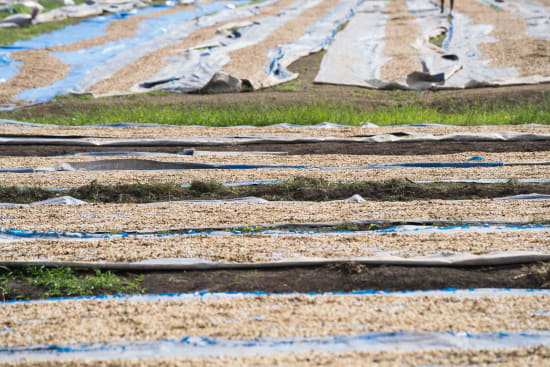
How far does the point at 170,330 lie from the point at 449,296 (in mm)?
1186

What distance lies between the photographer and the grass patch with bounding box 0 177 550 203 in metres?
4.27

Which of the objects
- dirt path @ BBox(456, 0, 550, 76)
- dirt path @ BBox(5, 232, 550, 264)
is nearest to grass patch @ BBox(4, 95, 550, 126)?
dirt path @ BBox(456, 0, 550, 76)

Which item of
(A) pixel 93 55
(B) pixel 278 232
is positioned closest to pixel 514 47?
(A) pixel 93 55

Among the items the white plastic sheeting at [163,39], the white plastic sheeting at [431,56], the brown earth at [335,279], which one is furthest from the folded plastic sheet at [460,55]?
the brown earth at [335,279]

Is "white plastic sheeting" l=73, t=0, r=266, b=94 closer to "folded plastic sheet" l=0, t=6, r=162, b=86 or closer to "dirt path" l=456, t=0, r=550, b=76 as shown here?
"folded plastic sheet" l=0, t=6, r=162, b=86

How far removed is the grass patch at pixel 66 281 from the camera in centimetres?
265

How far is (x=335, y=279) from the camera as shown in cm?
268

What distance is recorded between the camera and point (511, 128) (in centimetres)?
646

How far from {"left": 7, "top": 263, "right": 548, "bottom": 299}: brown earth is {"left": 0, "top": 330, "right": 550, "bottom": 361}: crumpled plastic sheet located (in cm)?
49

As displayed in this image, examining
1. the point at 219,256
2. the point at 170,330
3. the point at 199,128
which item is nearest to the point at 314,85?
the point at 199,128

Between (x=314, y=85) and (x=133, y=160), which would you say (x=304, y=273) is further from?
(x=314, y=85)

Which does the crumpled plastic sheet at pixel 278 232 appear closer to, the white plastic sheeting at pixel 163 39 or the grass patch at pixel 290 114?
the grass patch at pixel 290 114

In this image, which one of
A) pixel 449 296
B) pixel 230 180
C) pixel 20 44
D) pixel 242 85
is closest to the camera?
pixel 449 296

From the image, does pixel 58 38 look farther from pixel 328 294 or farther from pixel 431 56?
pixel 328 294
